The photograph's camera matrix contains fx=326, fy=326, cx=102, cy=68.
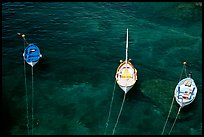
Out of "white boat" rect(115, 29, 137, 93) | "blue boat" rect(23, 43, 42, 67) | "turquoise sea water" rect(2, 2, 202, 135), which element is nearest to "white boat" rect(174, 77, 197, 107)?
"turquoise sea water" rect(2, 2, 202, 135)

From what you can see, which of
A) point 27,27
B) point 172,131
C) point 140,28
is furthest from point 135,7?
point 172,131

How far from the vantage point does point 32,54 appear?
78.7 meters

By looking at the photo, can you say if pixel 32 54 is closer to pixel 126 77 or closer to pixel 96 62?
pixel 96 62

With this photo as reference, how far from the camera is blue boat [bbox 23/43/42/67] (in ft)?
252

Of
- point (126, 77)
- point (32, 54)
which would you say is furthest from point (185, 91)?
point (32, 54)

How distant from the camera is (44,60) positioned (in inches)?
3223

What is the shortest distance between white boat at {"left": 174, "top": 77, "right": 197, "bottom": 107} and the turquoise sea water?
8.94 ft

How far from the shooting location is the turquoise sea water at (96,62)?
219 feet

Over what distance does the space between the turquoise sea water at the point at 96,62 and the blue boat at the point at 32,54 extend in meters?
2.63

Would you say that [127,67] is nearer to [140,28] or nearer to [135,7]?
[140,28]

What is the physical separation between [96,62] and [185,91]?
2418cm

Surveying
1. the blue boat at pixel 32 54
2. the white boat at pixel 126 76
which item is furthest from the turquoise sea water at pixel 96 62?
the white boat at pixel 126 76

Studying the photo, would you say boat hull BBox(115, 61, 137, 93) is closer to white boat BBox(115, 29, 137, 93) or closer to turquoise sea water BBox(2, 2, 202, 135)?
white boat BBox(115, 29, 137, 93)

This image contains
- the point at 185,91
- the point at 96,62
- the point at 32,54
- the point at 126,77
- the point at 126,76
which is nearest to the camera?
the point at 185,91
